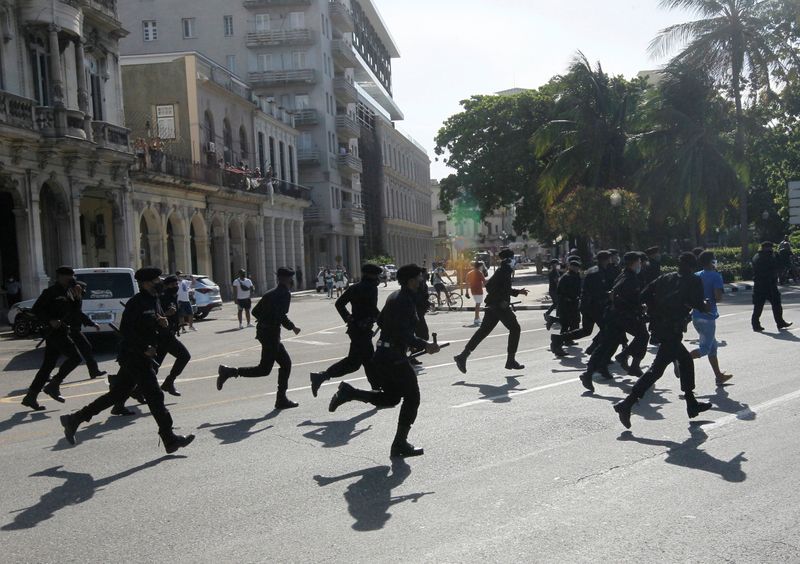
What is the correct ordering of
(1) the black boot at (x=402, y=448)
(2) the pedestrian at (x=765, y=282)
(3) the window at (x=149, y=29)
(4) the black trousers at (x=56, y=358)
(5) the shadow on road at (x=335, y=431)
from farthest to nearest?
1. (3) the window at (x=149, y=29)
2. (2) the pedestrian at (x=765, y=282)
3. (4) the black trousers at (x=56, y=358)
4. (5) the shadow on road at (x=335, y=431)
5. (1) the black boot at (x=402, y=448)

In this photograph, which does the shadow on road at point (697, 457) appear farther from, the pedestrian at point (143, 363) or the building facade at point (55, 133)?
the building facade at point (55, 133)

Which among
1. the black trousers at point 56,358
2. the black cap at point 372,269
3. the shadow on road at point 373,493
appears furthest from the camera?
the black trousers at point 56,358

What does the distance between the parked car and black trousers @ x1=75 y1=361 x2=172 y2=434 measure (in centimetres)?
2057

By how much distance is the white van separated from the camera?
1797cm

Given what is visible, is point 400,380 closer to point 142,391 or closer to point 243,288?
point 142,391

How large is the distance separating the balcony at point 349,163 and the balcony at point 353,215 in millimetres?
2964

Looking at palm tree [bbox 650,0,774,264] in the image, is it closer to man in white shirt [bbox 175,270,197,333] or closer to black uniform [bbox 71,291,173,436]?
man in white shirt [bbox 175,270,197,333]

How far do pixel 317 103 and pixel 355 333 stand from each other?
173 ft

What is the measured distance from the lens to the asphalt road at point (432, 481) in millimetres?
5008

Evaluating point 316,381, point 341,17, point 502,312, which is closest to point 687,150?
point 502,312

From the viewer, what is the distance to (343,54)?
6344 centimetres

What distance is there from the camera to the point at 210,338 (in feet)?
70.9

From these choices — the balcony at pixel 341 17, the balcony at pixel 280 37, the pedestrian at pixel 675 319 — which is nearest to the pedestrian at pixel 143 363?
the pedestrian at pixel 675 319

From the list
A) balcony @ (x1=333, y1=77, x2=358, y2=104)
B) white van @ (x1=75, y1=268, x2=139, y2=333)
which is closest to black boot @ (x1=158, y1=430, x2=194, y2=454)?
white van @ (x1=75, y1=268, x2=139, y2=333)
